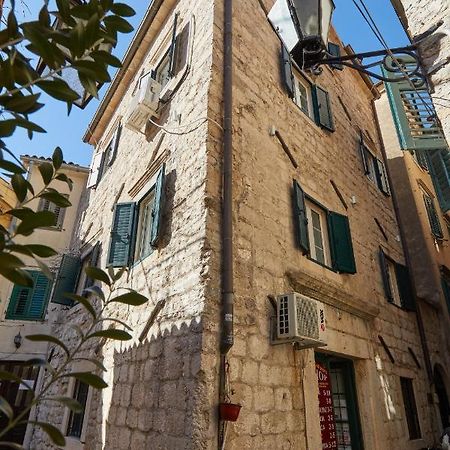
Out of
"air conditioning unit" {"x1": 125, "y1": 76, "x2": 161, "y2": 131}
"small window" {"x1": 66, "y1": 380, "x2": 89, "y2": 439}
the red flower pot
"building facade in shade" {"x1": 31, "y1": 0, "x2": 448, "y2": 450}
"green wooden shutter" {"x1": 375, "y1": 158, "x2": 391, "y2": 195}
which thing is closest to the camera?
the red flower pot

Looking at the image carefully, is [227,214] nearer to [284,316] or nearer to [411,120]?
[284,316]

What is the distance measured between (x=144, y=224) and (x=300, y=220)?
96.9 inches

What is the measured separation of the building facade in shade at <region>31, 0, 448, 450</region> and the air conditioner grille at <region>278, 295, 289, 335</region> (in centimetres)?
2

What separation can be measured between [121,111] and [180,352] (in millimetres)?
7685

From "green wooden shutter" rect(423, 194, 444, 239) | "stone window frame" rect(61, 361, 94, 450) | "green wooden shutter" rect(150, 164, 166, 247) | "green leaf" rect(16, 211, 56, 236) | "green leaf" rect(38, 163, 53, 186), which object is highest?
"green wooden shutter" rect(423, 194, 444, 239)

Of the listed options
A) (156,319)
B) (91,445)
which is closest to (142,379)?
(156,319)

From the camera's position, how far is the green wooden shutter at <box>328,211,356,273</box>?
5.65 metres

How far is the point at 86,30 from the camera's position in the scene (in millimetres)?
1234

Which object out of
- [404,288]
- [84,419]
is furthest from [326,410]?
[404,288]

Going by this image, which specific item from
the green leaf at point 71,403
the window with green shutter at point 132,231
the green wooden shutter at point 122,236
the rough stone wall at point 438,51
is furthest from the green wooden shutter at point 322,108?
the green leaf at point 71,403

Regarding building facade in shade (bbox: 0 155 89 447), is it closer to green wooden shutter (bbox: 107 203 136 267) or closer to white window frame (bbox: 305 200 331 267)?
green wooden shutter (bbox: 107 203 136 267)

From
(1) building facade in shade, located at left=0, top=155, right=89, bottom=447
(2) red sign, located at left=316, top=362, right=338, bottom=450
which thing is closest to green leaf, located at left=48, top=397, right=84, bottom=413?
(2) red sign, located at left=316, top=362, right=338, bottom=450

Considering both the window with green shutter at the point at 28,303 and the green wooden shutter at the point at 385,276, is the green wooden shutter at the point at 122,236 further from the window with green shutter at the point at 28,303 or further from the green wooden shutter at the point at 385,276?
the window with green shutter at the point at 28,303

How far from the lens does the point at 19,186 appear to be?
126 centimetres
